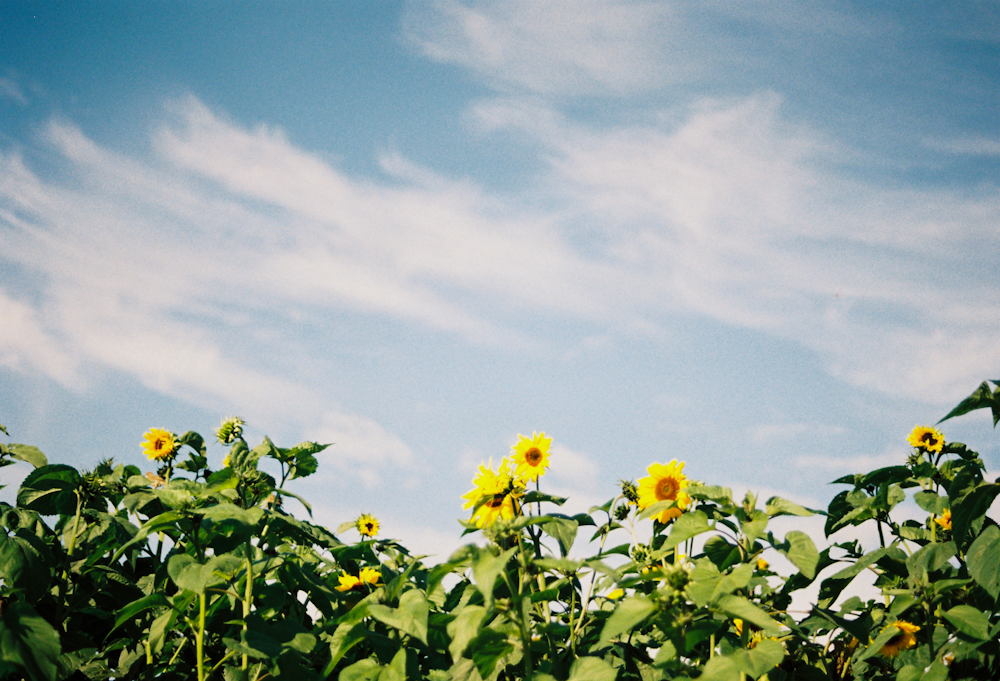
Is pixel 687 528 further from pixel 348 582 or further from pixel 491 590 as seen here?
pixel 348 582

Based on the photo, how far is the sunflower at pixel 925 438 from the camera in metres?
4.56

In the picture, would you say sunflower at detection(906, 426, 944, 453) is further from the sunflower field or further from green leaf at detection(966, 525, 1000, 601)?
green leaf at detection(966, 525, 1000, 601)

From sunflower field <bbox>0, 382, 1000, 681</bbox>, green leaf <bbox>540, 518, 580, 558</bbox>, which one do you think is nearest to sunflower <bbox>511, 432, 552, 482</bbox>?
sunflower field <bbox>0, 382, 1000, 681</bbox>

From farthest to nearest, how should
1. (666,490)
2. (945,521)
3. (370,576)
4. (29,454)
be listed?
(666,490)
(945,521)
(370,576)
(29,454)

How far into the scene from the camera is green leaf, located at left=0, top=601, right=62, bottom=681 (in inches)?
80.7

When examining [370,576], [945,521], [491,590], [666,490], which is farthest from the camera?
[666,490]

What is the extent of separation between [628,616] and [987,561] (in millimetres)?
1302

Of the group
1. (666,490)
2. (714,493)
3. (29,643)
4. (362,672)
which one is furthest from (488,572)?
(666,490)

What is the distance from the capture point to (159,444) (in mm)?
5105

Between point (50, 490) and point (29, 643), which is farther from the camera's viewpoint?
point (50, 490)

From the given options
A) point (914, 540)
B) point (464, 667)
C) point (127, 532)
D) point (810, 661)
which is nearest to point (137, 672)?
point (127, 532)

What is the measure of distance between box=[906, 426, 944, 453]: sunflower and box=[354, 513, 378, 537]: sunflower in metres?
3.76

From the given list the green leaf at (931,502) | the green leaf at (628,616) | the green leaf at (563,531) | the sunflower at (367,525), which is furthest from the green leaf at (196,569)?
the green leaf at (931,502)

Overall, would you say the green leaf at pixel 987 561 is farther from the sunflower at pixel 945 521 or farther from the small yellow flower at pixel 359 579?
the small yellow flower at pixel 359 579
